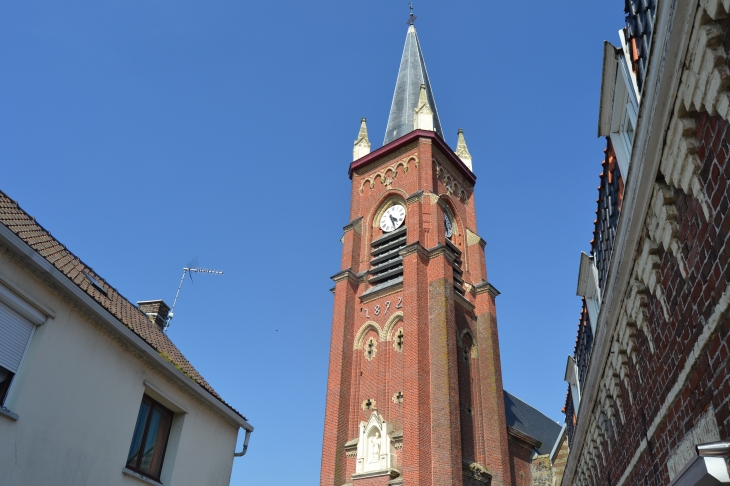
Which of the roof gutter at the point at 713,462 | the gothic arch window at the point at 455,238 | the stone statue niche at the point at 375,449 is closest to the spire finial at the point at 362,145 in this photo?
the gothic arch window at the point at 455,238

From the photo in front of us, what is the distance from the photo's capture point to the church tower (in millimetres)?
20844

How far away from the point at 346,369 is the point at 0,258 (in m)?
18.2

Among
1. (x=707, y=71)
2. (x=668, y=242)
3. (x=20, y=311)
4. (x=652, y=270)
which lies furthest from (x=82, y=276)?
(x=707, y=71)

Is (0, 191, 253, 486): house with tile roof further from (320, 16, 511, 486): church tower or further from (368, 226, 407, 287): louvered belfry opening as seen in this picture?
(368, 226, 407, 287): louvered belfry opening

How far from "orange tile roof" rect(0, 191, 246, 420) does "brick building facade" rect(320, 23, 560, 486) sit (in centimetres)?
936

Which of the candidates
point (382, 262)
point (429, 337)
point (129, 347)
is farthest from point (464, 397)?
point (129, 347)

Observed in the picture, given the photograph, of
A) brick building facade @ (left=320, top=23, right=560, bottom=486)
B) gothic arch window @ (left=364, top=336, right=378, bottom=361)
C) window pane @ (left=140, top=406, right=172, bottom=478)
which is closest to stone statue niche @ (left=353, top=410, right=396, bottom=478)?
brick building facade @ (left=320, top=23, right=560, bottom=486)

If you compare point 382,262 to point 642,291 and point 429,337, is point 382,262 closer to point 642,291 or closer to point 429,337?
point 429,337

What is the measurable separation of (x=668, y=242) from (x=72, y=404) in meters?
9.02

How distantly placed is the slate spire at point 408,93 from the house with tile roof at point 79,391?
78.5 feet

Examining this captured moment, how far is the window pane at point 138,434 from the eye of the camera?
10.5m

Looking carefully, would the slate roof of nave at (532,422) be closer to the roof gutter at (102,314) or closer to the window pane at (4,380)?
the roof gutter at (102,314)

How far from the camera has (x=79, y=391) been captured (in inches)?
360

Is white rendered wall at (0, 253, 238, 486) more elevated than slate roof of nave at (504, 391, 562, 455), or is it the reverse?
slate roof of nave at (504, 391, 562, 455)
